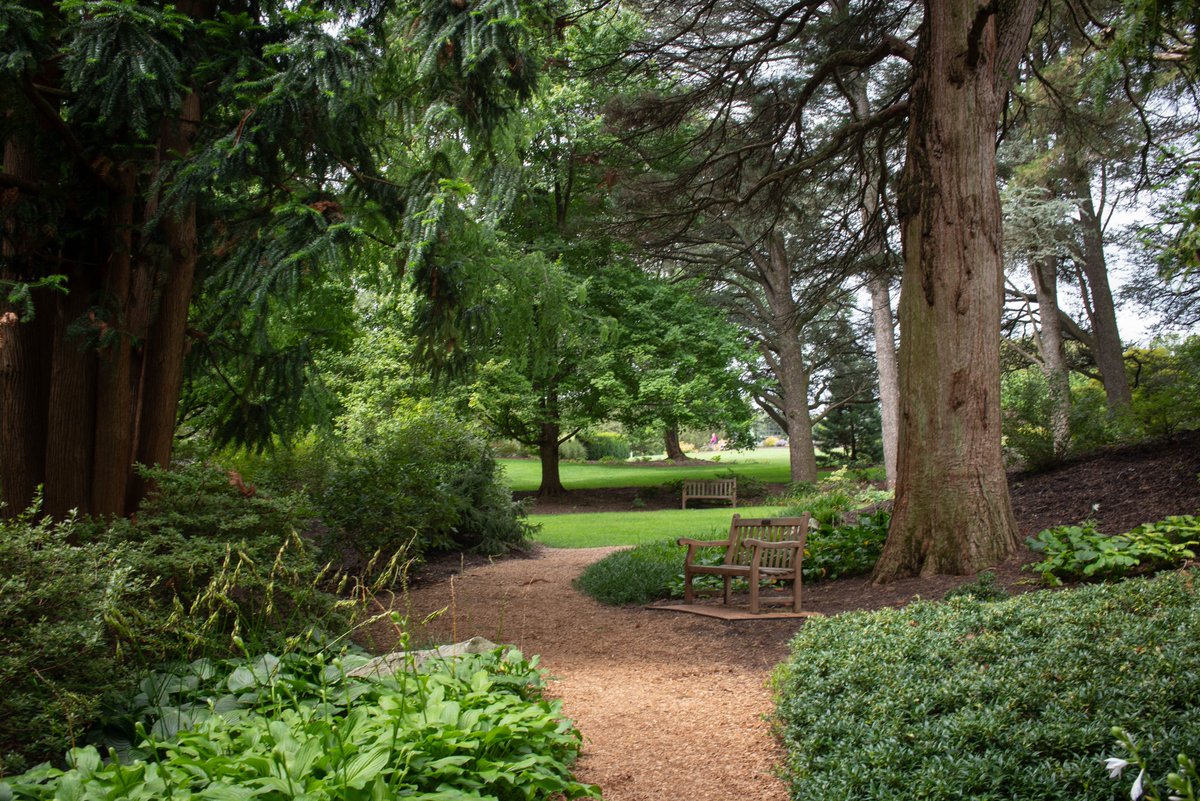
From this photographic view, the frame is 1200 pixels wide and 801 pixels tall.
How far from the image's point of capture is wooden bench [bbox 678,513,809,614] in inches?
290

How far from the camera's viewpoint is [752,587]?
738 cm

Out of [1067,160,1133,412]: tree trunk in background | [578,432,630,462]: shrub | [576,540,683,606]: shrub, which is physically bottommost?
[576,540,683,606]: shrub

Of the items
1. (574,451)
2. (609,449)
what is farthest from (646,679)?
(609,449)

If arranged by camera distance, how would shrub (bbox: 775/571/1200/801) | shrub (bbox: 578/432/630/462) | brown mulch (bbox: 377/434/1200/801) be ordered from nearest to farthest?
shrub (bbox: 775/571/1200/801)
brown mulch (bbox: 377/434/1200/801)
shrub (bbox: 578/432/630/462)

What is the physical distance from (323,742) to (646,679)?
308 cm

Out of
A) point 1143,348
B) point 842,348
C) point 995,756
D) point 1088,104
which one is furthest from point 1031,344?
point 995,756

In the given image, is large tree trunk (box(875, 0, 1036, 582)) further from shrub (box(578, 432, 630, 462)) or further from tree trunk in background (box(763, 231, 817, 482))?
shrub (box(578, 432, 630, 462))

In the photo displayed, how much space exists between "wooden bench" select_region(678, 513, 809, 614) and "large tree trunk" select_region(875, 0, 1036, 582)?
0.80 metres

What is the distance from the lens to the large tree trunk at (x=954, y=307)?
7121 mm

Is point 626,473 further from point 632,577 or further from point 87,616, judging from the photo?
point 87,616

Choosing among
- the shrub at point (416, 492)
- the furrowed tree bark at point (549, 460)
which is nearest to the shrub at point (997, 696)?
the shrub at point (416, 492)

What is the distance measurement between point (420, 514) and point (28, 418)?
4.16m


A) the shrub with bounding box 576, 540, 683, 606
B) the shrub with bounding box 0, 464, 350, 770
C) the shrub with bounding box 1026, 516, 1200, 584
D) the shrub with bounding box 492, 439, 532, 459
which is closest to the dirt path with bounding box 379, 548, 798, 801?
the shrub with bounding box 576, 540, 683, 606

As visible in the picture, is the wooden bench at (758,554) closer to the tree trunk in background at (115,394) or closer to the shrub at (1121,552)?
the shrub at (1121,552)
